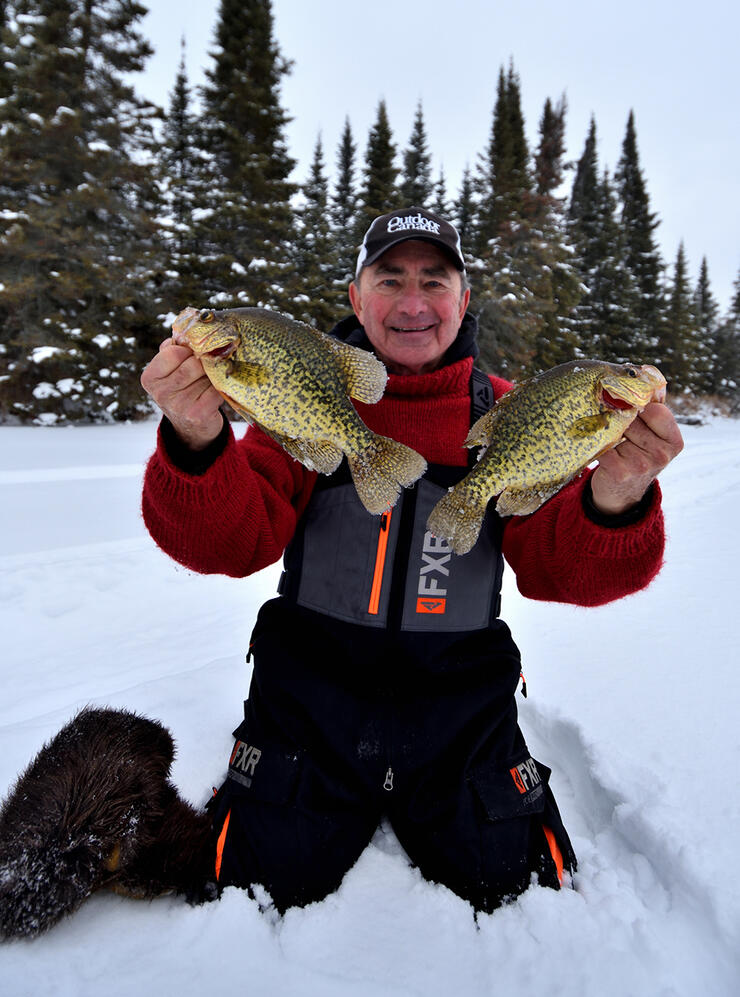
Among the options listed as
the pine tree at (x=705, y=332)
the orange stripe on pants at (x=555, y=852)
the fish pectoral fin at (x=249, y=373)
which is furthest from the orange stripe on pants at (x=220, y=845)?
the pine tree at (x=705, y=332)

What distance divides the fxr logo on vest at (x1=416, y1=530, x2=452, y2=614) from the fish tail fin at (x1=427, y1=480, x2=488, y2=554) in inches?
13.9

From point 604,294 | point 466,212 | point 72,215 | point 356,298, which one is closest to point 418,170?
point 466,212

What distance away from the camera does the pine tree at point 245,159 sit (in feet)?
48.5

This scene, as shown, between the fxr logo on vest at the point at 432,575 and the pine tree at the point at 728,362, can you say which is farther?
the pine tree at the point at 728,362

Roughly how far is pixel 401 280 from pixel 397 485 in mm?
1147

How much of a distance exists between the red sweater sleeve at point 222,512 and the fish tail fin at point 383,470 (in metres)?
0.44

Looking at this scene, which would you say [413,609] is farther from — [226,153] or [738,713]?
[226,153]

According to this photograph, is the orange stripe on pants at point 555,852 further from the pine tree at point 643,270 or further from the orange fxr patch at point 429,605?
the pine tree at point 643,270

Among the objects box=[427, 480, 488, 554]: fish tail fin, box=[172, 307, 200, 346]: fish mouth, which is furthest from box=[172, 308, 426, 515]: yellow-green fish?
box=[427, 480, 488, 554]: fish tail fin

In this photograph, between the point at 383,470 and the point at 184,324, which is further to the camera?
the point at 383,470

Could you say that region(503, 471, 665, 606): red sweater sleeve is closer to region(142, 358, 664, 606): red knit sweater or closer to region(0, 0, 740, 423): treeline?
region(142, 358, 664, 606): red knit sweater

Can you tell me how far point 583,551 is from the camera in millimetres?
2041

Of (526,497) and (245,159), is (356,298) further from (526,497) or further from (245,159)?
(245,159)

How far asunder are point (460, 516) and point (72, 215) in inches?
593
